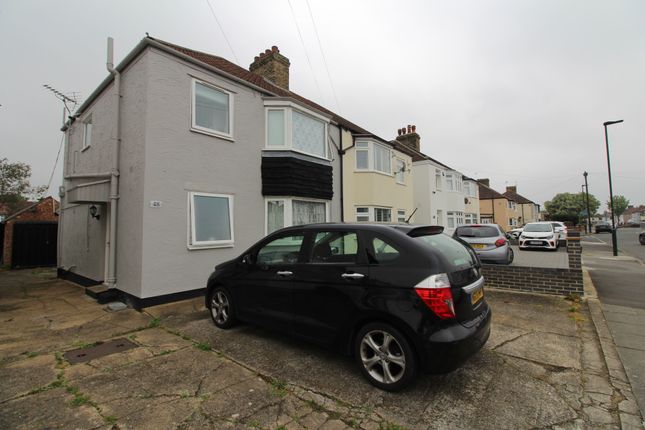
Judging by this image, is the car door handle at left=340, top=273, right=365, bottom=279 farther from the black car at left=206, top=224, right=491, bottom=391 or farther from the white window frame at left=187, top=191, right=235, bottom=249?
the white window frame at left=187, top=191, right=235, bottom=249

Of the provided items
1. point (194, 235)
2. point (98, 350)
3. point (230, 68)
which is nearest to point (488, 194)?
point (230, 68)

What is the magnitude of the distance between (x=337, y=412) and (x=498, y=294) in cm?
577

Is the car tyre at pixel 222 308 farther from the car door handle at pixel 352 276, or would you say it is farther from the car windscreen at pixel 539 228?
the car windscreen at pixel 539 228

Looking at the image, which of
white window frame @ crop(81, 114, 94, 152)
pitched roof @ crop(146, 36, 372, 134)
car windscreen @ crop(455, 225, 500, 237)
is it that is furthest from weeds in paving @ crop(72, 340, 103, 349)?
car windscreen @ crop(455, 225, 500, 237)

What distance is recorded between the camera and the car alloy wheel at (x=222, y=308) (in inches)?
185

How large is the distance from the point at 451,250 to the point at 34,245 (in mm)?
17258

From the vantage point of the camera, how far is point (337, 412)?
2738 mm

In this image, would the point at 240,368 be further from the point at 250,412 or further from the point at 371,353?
the point at 371,353

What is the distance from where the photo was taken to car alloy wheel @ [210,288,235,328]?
470 cm

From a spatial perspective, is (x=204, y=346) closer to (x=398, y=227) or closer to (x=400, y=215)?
(x=398, y=227)

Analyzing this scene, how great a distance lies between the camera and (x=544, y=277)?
677 cm

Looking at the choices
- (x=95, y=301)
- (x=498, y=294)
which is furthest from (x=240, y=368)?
(x=498, y=294)

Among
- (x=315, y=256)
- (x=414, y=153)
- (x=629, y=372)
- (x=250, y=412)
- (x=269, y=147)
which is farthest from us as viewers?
(x=414, y=153)

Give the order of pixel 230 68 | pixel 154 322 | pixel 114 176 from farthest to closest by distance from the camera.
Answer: pixel 230 68 < pixel 114 176 < pixel 154 322
